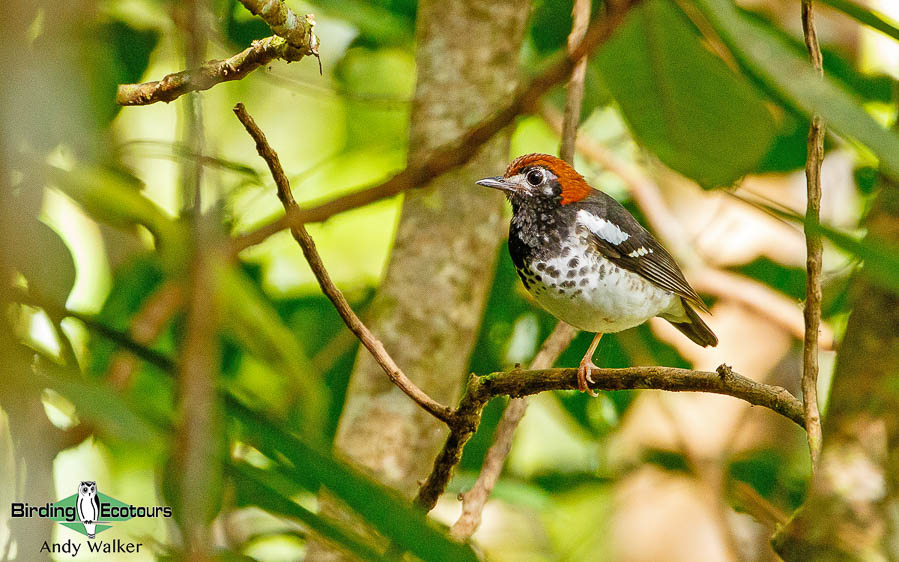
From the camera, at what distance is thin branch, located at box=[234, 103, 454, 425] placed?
5.38ft

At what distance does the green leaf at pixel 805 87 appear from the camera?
2.87 ft

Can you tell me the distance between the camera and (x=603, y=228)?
11.8ft

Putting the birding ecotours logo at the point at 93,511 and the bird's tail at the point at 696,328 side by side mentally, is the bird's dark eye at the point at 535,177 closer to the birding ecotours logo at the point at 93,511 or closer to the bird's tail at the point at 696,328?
the bird's tail at the point at 696,328

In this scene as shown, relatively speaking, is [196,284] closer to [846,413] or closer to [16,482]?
[16,482]

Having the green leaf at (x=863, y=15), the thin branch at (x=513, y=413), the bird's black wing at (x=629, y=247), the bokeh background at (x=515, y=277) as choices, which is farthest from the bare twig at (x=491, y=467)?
the green leaf at (x=863, y=15)

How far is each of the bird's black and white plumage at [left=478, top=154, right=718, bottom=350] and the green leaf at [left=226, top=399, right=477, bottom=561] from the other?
229cm

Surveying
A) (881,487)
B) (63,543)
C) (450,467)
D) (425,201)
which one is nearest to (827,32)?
(425,201)

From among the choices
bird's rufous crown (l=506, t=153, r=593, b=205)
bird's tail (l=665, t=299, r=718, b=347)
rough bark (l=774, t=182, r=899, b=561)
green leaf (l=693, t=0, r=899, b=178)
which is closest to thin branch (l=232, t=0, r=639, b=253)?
green leaf (l=693, t=0, r=899, b=178)

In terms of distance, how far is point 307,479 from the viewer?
1.12m

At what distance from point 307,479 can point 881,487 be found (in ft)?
2.95

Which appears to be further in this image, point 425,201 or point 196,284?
point 425,201

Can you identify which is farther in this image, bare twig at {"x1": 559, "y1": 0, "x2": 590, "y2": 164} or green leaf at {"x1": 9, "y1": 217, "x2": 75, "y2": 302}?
bare twig at {"x1": 559, "y1": 0, "x2": 590, "y2": 164}

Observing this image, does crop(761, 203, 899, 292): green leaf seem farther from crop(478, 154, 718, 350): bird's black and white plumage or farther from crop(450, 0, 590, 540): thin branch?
crop(478, 154, 718, 350): bird's black and white plumage

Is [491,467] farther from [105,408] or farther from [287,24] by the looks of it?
[105,408]
